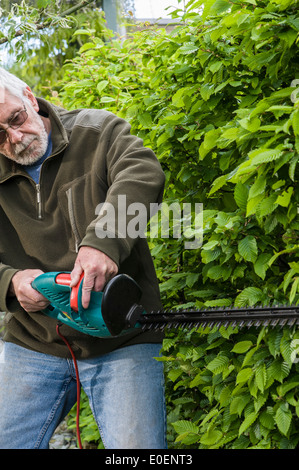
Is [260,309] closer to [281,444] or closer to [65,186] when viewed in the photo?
[281,444]

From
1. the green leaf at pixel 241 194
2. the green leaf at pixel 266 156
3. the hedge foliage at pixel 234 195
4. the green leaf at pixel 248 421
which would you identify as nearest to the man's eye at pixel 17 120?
the hedge foliage at pixel 234 195

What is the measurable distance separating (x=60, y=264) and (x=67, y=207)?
222mm

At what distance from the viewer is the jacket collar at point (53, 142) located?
8.16ft

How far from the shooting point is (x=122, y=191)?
2.21 m

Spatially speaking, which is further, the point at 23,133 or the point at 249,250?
the point at 23,133

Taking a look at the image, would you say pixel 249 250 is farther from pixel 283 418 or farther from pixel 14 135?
pixel 14 135

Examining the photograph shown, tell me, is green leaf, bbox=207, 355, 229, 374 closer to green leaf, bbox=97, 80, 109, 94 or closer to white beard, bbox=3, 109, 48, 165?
white beard, bbox=3, 109, 48, 165

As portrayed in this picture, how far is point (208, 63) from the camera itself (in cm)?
258

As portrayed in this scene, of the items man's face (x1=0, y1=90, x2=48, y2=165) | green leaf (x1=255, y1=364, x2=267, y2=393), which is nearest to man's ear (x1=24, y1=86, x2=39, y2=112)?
man's face (x1=0, y1=90, x2=48, y2=165)

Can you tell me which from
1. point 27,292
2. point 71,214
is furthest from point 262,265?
point 27,292

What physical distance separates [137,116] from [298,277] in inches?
56.8

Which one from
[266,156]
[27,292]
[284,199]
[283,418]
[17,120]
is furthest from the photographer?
[17,120]

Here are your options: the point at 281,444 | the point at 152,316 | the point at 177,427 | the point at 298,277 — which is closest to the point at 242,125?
the point at 298,277

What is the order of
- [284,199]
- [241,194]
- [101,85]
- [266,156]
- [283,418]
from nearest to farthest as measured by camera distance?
[266,156], [284,199], [283,418], [241,194], [101,85]
